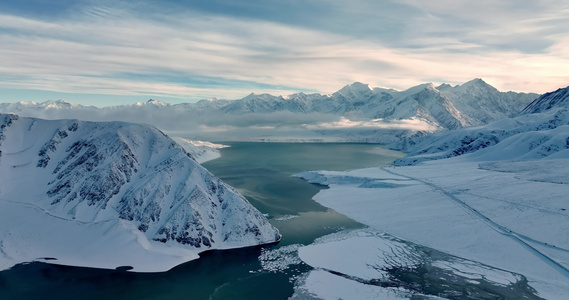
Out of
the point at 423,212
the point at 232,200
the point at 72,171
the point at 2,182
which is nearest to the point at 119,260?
the point at 232,200

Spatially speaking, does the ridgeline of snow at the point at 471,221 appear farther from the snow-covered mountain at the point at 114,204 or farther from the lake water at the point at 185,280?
the snow-covered mountain at the point at 114,204

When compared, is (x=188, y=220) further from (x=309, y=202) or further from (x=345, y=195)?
(x=345, y=195)

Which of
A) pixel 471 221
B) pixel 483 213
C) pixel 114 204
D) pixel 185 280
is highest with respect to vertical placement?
pixel 114 204

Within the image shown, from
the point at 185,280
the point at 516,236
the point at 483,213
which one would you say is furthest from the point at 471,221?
the point at 185,280

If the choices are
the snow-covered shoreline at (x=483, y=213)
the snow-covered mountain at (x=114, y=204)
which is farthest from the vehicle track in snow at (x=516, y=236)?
the snow-covered mountain at (x=114, y=204)

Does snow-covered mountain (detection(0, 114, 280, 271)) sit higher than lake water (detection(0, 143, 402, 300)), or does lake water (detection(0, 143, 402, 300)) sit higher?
snow-covered mountain (detection(0, 114, 280, 271))

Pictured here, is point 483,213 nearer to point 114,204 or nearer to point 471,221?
point 471,221

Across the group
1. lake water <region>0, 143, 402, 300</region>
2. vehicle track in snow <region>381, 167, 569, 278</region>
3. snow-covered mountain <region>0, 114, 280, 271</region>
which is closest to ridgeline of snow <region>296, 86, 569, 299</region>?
vehicle track in snow <region>381, 167, 569, 278</region>

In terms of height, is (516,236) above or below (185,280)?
above

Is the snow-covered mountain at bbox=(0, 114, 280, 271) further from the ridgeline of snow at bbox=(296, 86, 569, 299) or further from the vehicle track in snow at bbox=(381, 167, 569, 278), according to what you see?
the vehicle track in snow at bbox=(381, 167, 569, 278)
